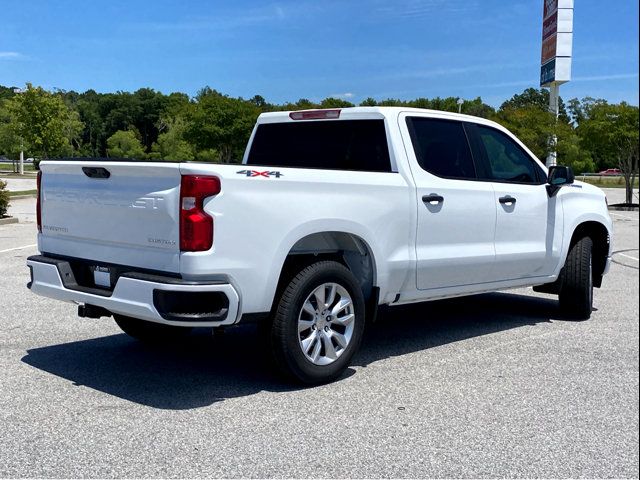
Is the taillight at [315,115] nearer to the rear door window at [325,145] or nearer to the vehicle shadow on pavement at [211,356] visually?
the rear door window at [325,145]

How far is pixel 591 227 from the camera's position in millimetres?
7645

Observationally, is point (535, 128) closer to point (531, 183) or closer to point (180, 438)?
point (531, 183)

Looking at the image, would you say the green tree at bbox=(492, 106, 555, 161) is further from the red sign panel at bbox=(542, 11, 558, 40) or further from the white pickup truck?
the white pickup truck

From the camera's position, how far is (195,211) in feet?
14.5

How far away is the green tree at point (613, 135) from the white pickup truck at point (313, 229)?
942 inches

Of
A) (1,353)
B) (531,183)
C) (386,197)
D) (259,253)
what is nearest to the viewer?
(259,253)

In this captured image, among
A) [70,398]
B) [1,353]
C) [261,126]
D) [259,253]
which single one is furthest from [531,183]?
[1,353]

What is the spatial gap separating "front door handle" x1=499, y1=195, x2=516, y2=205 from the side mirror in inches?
23.1

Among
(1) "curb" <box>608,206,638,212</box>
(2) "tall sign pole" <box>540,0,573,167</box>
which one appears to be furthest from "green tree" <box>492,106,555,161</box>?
(1) "curb" <box>608,206,638,212</box>

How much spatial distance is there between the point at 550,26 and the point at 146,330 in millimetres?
27060

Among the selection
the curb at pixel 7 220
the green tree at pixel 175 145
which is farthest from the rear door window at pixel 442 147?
the green tree at pixel 175 145

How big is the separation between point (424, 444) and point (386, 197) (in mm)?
2075

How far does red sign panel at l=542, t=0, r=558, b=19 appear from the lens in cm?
2852

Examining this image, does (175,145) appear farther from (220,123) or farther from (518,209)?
(518,209)
